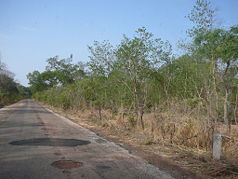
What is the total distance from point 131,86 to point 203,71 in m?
4.91

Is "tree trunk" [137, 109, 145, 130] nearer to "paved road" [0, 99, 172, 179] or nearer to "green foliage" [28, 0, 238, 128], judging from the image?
"green foliage" [28, 0, 238, 128]

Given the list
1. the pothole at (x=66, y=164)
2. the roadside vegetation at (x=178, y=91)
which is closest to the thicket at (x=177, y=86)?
the roadside vegetation at (x=178, y=91)

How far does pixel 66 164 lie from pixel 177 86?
25.4 ft

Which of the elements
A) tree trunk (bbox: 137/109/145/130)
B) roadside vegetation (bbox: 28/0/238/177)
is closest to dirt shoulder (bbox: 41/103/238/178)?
roadside vegetation (bbox: 28/0/238/177)

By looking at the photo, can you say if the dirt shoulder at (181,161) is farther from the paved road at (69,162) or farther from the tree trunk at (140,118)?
the tree trunk at (140,118)

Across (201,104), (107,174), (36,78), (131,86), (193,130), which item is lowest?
(107,174)

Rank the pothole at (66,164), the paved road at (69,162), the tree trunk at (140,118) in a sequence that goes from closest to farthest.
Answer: the paved road at (69,162) < the pothole at (66,164) < the tree trunk at (140,118)

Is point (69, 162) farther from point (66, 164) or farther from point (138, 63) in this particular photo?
point (138, 63)

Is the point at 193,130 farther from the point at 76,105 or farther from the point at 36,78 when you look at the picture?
the point at 36,78

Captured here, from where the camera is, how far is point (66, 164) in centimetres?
580

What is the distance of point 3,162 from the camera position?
5773 millimetres

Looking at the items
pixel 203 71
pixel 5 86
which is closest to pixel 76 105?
pixel 203 71

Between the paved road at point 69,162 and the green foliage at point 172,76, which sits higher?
the green foliage at point 172,76

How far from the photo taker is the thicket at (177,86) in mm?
8711
